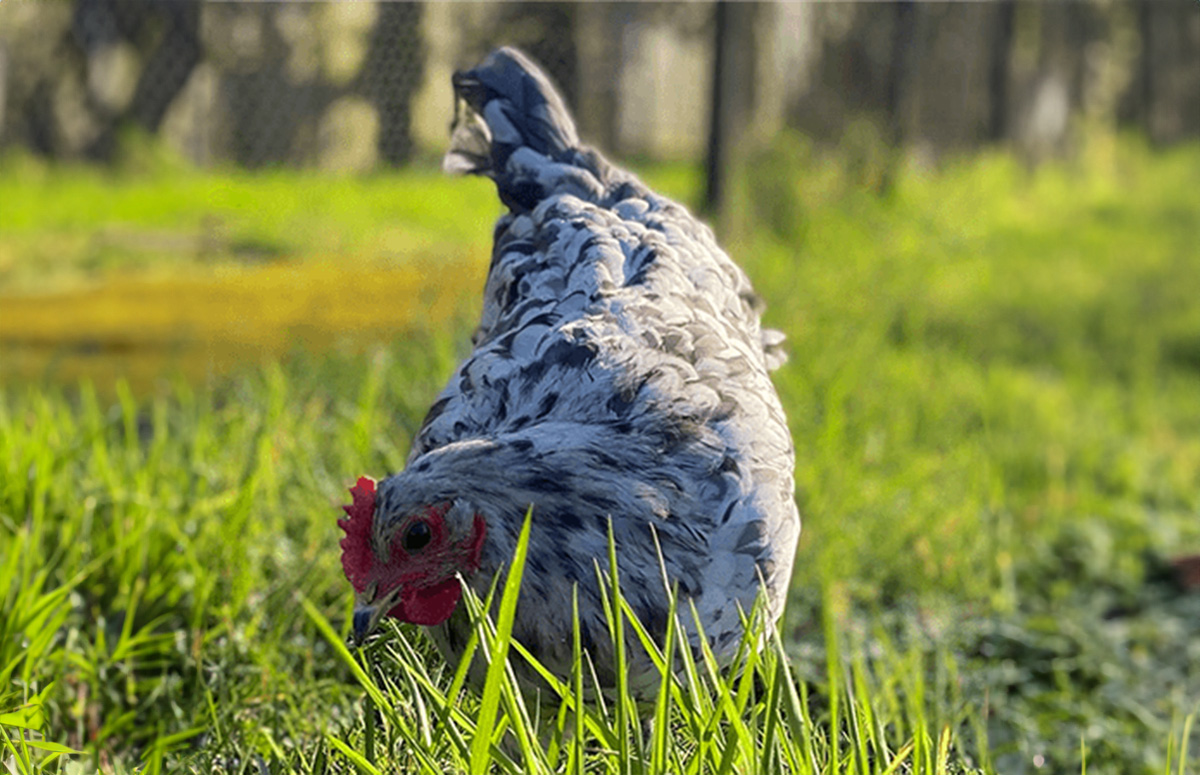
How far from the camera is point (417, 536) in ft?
4.62

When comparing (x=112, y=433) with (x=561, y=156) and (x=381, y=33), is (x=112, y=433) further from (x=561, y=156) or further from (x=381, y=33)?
(x=381, y=33)

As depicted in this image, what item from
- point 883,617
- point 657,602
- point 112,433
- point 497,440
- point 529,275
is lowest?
point 883,617

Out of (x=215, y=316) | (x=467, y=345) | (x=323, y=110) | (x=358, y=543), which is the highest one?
(x=323, y=110)

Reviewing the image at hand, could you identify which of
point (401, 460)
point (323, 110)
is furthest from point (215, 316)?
point (401, 460)

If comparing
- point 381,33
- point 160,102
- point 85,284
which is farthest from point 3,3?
point 381,33

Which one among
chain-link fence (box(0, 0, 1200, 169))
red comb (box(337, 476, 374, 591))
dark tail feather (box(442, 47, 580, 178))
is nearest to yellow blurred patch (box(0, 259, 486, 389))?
chain-link fence (box(0, 0, 1200, 169))

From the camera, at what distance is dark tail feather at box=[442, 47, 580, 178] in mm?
2305

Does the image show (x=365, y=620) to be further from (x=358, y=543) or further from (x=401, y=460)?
(x=401, y=460)

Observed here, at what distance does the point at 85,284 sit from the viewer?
4957mm

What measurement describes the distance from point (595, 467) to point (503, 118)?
1.04 meters

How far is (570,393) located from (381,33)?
3547mm

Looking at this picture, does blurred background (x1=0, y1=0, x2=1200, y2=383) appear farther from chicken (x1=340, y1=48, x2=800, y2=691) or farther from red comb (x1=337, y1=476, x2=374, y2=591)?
red comb (x1=337, y1=476, x2=374, y2=591)

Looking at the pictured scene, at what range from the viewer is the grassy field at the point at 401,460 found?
189cm

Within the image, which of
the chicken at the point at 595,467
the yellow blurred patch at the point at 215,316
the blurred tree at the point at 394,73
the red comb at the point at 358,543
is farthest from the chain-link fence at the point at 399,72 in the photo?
the red comb at the point at 358,543
